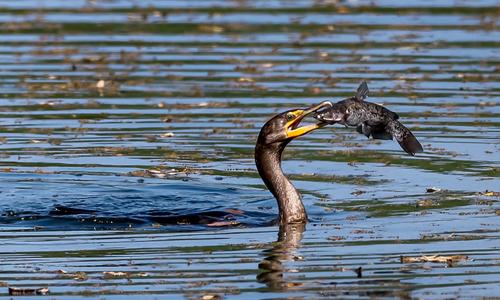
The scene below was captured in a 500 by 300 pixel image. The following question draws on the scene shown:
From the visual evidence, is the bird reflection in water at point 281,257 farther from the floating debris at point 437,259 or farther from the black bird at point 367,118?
the black bird at point 367,118

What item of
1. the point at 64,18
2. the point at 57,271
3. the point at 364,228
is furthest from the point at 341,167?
the point at 64,18

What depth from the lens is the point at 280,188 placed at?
14641 millimetres

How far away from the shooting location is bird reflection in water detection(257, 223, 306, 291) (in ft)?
38.1

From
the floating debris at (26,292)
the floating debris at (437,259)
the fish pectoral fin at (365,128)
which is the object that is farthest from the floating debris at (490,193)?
the floating debris at (26,292)

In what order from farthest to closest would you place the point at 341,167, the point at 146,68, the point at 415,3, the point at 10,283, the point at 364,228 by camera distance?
the point at 415,3 < the point at 146,68 < the point at 341,167 < the point at 364,228 < the point at 10,283

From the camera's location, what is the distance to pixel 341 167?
56.4 feet

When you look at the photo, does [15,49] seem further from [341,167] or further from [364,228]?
[364,228]

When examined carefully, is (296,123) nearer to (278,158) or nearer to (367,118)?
(278,158)

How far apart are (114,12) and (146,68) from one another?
647 centimetres

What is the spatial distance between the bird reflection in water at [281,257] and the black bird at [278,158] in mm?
184

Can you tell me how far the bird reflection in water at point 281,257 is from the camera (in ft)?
38.1

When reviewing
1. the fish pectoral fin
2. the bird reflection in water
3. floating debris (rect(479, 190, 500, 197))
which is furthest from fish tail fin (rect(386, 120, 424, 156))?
floating debris (rect(479, 190, 500, 197))

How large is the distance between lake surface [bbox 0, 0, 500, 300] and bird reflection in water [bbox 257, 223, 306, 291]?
1.5 inches

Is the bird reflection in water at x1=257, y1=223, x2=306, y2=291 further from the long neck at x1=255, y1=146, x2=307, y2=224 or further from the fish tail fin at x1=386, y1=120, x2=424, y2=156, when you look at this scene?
the fish tail fin at x1=386, y1=120, x2=424, y2=156
